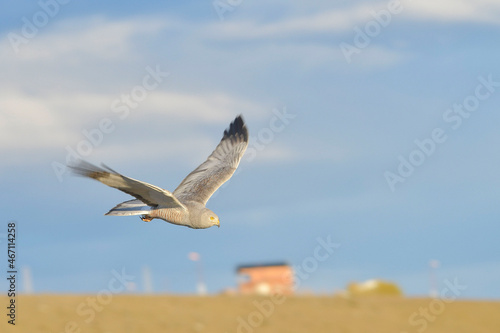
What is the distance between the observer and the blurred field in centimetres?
4266

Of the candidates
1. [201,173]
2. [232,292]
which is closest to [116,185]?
[201,173]

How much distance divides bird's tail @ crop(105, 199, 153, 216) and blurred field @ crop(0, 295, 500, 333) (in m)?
24.5

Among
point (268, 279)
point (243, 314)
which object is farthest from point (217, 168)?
point (268, 279)

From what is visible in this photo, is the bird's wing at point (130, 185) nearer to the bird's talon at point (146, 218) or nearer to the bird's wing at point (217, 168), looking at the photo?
the bird's talon at point (146, 218)

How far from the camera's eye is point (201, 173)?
69.6 feet

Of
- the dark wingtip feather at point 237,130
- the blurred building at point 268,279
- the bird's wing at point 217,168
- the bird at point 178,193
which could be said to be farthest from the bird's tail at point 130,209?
the blurred building at point 268,279

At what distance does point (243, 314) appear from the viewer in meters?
45.3

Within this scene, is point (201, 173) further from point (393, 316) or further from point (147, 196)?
point (393, 316)

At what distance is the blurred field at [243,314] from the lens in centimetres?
4266

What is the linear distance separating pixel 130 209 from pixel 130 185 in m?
0.81

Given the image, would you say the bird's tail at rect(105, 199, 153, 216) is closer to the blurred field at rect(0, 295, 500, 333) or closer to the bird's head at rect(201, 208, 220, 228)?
the bird's head at rect(201, 208, 220, 228)

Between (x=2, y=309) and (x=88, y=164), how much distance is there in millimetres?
29748

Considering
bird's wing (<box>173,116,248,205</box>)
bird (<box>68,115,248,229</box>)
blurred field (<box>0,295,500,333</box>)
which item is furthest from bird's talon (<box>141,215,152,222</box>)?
blurred field (<box>0,295,500,333</box>)

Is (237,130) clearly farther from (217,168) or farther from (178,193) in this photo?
(178,193)
